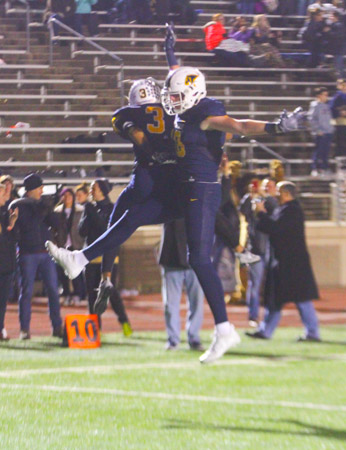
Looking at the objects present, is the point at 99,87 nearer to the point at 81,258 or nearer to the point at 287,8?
the point at 287,8

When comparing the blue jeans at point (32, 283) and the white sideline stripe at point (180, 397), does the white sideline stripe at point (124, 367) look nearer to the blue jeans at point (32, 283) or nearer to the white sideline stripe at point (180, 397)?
the white sideline stripe at point (180, 397)

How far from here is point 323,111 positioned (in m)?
19.2

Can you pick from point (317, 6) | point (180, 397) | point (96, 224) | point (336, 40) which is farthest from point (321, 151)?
point (180, 397)

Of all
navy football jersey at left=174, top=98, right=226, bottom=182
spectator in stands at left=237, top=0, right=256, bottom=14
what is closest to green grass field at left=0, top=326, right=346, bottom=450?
navy football jersey at left=174, top=98, right=226, bottom=182

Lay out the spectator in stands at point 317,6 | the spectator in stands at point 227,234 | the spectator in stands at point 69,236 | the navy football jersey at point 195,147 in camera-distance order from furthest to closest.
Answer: the spectator in stands at point 317,6 → the spectator in stands at point 69,236 → the spectator in stands at point 227,234 → the navy football jersey at point 195,147

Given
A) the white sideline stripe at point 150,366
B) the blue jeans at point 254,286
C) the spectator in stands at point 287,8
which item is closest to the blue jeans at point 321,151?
the spectator in stands at point 287,8

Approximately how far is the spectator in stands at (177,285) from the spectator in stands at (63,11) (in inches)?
412

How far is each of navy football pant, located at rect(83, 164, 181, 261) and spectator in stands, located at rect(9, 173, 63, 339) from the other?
13.3 ft

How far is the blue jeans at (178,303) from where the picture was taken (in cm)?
1108

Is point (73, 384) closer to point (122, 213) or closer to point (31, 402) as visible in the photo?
point (31, 402)

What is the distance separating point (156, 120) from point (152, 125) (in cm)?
9

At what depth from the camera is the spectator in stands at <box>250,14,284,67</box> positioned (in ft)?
71.1

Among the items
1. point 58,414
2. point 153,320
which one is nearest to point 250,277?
point 153,320

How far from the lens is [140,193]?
7.92 metres
